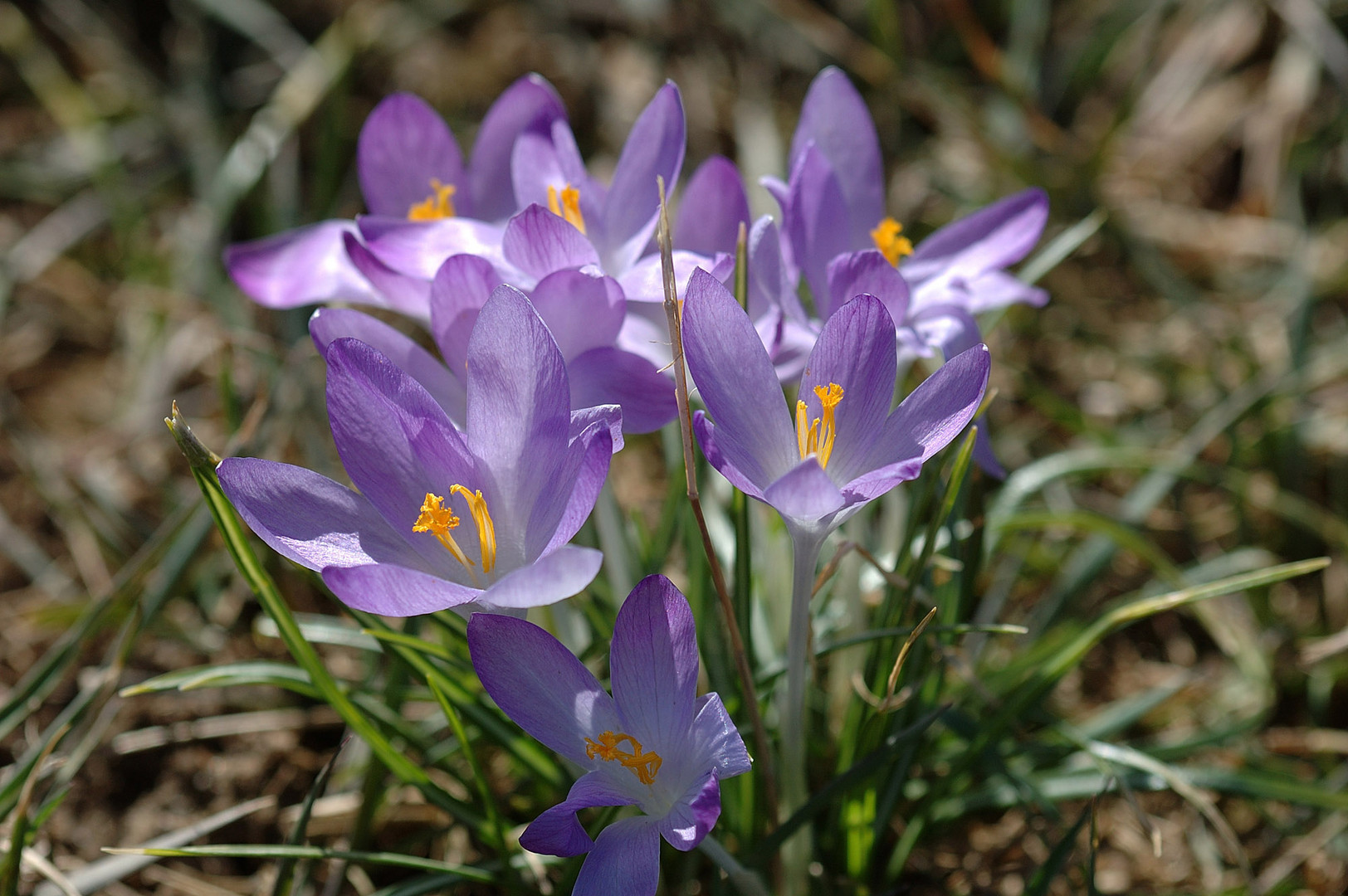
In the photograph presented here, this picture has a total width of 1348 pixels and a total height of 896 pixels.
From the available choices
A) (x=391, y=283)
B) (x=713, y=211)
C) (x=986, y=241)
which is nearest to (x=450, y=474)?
(x=391, y=283)

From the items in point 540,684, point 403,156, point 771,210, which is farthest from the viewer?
point 771,210

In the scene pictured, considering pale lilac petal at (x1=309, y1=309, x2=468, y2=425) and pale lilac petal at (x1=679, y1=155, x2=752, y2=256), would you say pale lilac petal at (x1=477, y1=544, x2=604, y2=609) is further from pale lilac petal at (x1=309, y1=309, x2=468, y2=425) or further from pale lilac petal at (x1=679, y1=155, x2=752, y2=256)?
pale lilac petal at (x1=679, y1=155, x2=752, y2=256)

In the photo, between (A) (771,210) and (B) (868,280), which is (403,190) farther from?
(A) (771,210)

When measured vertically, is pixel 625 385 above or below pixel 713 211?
below

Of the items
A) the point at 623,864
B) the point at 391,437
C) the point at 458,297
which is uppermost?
the point at 458,297

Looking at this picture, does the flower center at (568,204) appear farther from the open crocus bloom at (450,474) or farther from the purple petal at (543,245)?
the open crocus bloom at (450,474)

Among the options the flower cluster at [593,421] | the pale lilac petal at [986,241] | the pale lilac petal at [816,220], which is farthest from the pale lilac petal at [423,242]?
the pale lilac petal at [986,241]

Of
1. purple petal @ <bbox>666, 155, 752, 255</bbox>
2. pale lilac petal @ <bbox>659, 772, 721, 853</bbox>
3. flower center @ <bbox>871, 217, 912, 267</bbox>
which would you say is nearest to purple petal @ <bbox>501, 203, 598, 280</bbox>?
purple petal @ <bbox>666, 155, 752, 255</bbox>
